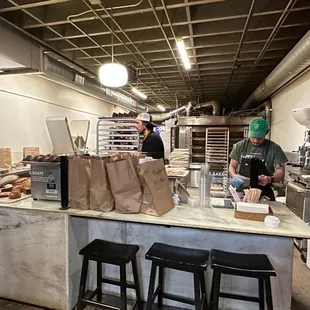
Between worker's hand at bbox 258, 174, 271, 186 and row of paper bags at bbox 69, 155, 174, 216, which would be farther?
worker's hand at bbox 258, 174, 271, 186

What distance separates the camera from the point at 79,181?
1991 millimetres

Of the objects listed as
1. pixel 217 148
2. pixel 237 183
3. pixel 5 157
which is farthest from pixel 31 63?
pixel 217 148

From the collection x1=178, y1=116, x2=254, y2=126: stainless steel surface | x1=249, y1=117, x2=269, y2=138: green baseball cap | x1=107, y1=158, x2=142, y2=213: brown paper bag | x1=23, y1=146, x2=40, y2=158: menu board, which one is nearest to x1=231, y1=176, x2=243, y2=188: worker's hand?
x1=249, y1=117, x2=269, y2=138: green baseball cap

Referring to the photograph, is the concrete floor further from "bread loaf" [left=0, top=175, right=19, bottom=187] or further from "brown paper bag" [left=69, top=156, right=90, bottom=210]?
"bread loaf" [left=0, top=175, right=19, bottom=187]

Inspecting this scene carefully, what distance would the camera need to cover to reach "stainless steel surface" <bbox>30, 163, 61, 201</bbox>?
2135 millimetres

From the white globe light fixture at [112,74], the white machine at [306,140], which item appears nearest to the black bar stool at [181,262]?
the white globe light fixture at [112,74]

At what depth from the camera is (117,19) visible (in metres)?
3.43

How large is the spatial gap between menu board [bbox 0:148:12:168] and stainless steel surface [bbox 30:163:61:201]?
243 cm

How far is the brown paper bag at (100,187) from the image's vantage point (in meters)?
1.92

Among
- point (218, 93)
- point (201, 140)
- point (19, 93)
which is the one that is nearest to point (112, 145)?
point (19, 93)

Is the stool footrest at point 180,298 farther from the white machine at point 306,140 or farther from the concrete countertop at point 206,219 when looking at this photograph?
the white machine at point 306,140

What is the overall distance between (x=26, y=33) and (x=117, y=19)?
1466 mm

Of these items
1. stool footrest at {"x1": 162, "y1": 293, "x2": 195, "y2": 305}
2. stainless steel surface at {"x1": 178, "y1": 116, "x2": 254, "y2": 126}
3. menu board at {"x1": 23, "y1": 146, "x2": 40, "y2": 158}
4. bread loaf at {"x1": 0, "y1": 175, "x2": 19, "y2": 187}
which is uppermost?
stainless steel surface at {"x1": 178, "y1": 116, "x2": 254, "y2": 126}

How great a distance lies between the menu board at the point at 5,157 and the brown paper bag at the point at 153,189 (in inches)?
132
